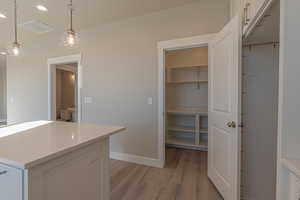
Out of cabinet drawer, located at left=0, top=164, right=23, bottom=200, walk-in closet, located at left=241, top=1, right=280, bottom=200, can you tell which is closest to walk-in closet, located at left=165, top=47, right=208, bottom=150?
walk-in closet, located at left=241, top=1, right=280, bottom=200

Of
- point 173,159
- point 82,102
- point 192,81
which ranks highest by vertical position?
point 192,81

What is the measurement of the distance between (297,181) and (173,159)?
2.45 meters

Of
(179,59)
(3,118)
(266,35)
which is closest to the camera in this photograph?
(266,35)

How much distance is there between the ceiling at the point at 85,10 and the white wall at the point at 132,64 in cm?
14

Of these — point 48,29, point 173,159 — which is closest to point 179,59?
point 173,159

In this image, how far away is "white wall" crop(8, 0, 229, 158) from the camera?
8.16 feet

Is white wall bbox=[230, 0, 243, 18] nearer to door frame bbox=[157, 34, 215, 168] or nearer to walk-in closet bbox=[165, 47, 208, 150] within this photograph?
door frame bbox=[157, 34, 215, 168]

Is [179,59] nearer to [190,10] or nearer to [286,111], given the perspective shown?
[190,10]

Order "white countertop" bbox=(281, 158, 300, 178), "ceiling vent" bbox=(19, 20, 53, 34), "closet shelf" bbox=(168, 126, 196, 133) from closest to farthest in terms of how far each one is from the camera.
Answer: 1. "white countertop" bbox=(281, 158, 300, 178)
2. "ceiling vent" bbox=(19, 20, 53, 34)
3. "closet shelf" bbox=(168, 126, 196, 133)

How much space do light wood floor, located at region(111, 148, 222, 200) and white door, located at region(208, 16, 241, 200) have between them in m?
0.25

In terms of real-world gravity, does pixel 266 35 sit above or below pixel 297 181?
above

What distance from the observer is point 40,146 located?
101 centimetres

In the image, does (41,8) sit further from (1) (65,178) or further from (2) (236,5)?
(2) (236,5)

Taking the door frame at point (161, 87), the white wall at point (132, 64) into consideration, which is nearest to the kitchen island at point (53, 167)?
the door frame at point (161, 87)
